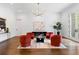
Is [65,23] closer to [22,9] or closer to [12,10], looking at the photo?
[22,9]

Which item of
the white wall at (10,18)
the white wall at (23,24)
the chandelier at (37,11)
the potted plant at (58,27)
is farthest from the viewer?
the chandelier at (37,11)

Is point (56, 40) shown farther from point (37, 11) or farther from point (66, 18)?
point (37, 11)

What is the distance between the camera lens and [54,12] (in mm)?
8484

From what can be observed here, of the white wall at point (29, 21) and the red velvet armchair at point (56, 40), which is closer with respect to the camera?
the red velvet armchair at point (56, 40)

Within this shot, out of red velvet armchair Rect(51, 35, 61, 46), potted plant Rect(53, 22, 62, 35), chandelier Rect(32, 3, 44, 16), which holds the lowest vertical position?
red velvet armchair Rect(51, 35, 61, 46)

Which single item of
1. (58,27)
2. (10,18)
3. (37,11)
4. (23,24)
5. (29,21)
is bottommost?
(58,27)

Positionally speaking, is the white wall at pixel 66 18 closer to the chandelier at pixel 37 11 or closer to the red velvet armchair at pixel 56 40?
the red velvet armchair at pixel 56 40

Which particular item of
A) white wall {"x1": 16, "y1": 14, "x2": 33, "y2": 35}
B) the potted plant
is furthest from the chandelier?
the potted plant

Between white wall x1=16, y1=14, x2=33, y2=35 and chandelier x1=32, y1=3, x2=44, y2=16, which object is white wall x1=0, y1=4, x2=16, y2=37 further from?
chandelier x1=32, y1=3, x2=44, y2=16

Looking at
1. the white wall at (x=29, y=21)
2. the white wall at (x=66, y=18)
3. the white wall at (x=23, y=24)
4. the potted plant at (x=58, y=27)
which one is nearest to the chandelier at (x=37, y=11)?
the white wall at (x=29, y=21)

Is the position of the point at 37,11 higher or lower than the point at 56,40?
higher

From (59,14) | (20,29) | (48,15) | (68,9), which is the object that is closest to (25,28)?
(20,29)

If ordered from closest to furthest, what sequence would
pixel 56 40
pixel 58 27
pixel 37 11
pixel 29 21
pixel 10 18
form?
pixel 56 40
pixel 10 18
pixel 29 21
pixel 58 27
pixel 37 11

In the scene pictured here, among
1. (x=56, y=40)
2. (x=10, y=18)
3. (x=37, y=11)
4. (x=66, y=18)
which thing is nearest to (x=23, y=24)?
(x=10, y=18)
